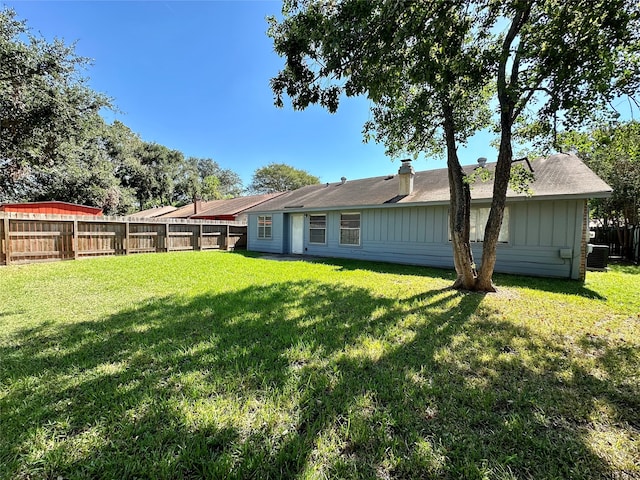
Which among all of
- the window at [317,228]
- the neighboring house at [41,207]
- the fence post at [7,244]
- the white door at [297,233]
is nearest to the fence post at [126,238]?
the fence post at [7,244]

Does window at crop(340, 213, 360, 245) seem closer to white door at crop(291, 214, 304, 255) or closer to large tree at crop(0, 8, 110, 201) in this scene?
white door at crop(291, 214, 304, 255)

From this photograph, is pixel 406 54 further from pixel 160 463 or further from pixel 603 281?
pixel 603 281

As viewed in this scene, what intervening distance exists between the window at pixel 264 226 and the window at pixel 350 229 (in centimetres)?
433

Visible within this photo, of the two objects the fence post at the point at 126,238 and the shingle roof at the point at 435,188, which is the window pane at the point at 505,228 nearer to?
the shingle roof at the point at 435,188

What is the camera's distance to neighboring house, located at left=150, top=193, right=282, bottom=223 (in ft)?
66.3

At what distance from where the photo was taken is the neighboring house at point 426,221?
7379 millimetres

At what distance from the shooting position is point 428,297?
17.6ft

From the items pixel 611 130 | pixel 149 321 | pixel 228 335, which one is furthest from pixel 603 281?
pixel 149 321

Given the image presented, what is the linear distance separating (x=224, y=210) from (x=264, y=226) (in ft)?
29.6

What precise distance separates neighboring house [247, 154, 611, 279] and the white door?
0.05 m

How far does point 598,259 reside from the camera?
9227 mm

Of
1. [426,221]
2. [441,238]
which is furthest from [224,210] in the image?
[441,238]

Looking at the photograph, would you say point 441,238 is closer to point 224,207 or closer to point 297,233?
point 297,233

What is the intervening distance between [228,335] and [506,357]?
3.19 meters
